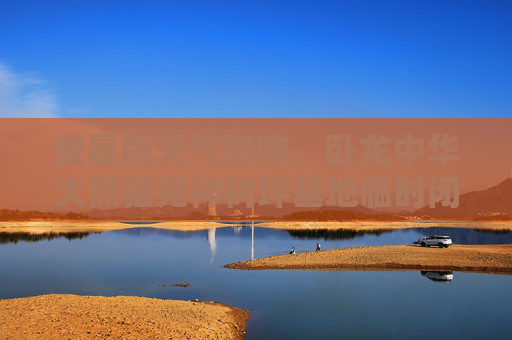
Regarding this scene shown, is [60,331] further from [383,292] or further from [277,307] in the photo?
[383,292]

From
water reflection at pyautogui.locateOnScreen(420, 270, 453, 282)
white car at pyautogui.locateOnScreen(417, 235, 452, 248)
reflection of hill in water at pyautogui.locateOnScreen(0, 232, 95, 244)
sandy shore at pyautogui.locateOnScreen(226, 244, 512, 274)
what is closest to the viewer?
water reflection at pyautogui.locateOnScreen(420, 270, 453, 282)

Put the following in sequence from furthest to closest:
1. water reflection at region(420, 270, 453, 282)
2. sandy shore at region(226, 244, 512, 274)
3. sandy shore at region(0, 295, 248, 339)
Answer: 1. sandy shore at region(226, 244, 512, 274)
2. water reflection at region(420, 270, 453, 282)
3. sandy shore at region(0, 295, 248, 339)

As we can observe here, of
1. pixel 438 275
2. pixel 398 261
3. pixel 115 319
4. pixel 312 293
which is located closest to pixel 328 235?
pixel 398 261

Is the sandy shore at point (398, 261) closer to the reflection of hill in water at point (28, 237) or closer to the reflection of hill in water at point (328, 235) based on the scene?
the reflection of hill in water at point (328, 235)

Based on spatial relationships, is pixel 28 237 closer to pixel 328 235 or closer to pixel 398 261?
pixel 328 235

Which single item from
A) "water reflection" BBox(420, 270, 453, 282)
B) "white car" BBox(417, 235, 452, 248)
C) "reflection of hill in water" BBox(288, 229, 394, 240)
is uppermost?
"white car" BBox(417, 235, 452, 248)

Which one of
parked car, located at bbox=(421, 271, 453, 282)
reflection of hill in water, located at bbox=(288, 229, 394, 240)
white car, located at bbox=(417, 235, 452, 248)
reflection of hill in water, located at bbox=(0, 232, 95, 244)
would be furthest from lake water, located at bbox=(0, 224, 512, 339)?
reflection of hill in water, located at bbox=(288, 229, 394, 240)

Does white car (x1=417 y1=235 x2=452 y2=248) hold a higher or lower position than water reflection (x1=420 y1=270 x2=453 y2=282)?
higher

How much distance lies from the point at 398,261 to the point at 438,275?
657cm

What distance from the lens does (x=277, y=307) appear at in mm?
29422

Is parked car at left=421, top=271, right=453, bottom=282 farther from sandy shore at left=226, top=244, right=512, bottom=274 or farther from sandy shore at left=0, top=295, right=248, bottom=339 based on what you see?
sandy shore at left=0, top=295, right=248, bottom=339

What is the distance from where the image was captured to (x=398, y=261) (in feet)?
158

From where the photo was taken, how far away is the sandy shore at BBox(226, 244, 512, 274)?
45.0m

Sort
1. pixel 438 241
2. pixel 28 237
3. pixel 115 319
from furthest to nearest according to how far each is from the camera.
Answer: pixel 28 237 < pixel 438 241 < pixel 115 319
